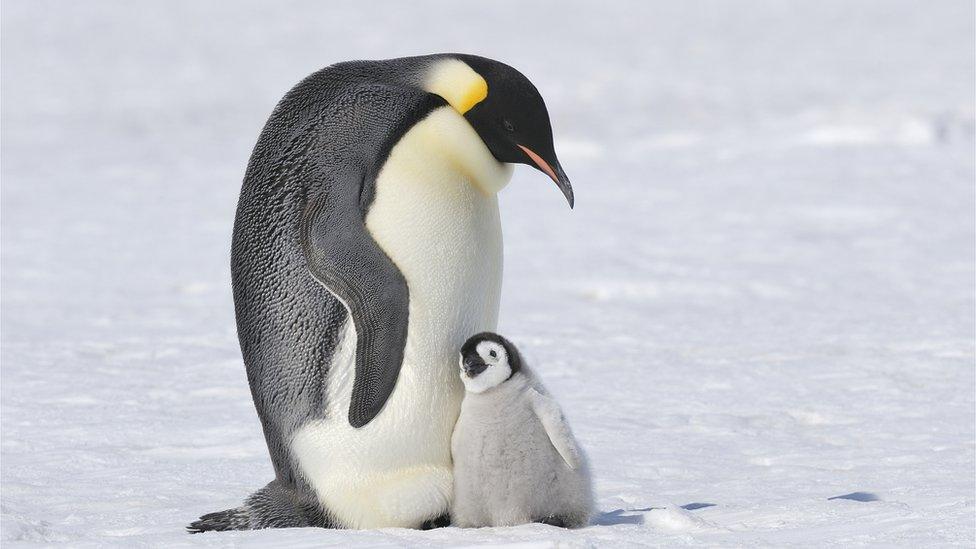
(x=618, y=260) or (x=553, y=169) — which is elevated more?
(x=553, y=169)

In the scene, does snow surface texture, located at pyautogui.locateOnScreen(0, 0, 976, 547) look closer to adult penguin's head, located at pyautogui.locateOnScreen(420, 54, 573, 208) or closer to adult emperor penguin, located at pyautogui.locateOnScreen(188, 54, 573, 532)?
adult emperor penguin, located at pyautogui.locateOnScreen(188, 54, 573, 532)

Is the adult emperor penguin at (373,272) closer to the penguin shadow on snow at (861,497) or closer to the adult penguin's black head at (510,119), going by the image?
the adult penguin's black head at (510,119)

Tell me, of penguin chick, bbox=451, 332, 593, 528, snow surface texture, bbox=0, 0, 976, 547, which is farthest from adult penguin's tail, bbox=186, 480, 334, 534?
penguin chick, bbox=451, 332, 593, 528

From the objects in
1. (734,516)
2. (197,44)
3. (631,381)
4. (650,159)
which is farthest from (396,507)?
(197,44)

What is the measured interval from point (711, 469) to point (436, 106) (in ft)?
5.08

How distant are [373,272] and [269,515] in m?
0.62

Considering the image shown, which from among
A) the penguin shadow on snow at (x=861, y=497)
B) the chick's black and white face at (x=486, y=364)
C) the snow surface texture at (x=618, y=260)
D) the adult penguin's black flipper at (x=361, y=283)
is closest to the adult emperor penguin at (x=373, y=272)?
the adult penguin's black flipper at (x=361, y=283)

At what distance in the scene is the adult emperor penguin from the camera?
2988mm

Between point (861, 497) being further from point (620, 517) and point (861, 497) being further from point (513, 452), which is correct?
point (513, 452)

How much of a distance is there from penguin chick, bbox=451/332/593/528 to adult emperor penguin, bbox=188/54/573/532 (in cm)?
13

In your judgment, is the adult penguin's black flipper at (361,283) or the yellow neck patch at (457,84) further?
the yellow neck patch at (457,84)

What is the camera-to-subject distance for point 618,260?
25.7 feet

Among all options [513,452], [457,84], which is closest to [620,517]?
[513,452]

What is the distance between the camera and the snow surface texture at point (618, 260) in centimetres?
368
